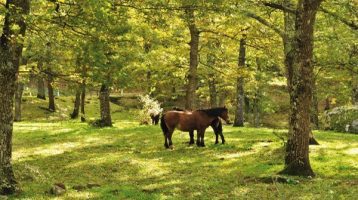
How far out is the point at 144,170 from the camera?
58.5 feet

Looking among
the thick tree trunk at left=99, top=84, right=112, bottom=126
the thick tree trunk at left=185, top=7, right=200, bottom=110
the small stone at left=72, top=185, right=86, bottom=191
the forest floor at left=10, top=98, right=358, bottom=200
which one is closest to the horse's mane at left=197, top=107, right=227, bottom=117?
the forest floor at left=10, top=98, right=358, bottom=200

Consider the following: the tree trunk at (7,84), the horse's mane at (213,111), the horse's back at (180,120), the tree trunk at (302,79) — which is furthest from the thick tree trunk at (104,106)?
the tree trunk at (302,79)

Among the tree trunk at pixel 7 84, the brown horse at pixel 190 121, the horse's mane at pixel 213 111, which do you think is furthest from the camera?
the horse's mane at pixel 213 111

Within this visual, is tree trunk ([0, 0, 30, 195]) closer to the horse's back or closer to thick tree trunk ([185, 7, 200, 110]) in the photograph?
the horse's back

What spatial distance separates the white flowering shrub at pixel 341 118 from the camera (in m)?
36.2

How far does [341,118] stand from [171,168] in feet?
80.0

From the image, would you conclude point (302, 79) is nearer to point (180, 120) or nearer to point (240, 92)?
point (180, 120)

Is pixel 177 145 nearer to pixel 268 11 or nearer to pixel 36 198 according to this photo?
pixel 268 11

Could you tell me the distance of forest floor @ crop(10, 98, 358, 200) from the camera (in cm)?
1383

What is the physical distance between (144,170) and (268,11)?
9631 millimetres

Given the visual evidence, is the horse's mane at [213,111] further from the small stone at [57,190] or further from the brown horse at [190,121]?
the small stone at [57,190]

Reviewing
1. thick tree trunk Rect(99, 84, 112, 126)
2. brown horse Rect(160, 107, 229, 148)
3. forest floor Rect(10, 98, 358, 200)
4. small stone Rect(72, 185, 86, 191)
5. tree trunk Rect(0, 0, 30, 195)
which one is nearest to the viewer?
tree trunk Rect(0, 0, 30, 195)

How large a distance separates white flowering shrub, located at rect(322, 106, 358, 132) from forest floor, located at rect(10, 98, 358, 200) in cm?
958

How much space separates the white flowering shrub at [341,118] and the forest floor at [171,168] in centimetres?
958
